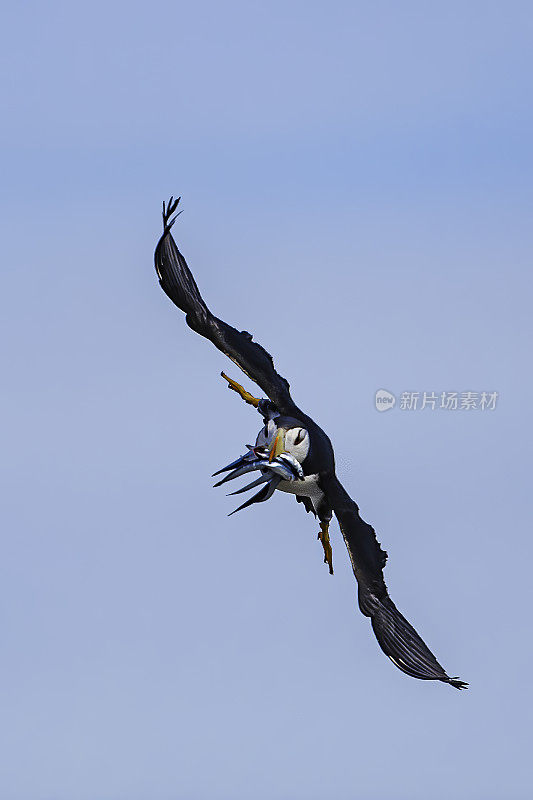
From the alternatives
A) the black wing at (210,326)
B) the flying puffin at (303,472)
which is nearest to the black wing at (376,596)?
the flying puffin at (303,472)

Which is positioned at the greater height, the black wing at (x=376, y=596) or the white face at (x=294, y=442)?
the white face at (x=294, y=442)

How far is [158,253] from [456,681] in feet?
63.3

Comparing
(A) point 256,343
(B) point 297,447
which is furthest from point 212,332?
(B) point 297,447

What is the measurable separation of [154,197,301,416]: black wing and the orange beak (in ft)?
6.39

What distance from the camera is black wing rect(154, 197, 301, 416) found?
80.8m

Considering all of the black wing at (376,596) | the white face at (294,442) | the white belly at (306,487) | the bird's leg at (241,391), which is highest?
the bird's leg at (241,391)

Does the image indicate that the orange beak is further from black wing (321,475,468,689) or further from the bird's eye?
black wing (321,475,468,689)

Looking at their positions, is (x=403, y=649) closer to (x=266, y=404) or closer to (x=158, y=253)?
(x=266, y=404)

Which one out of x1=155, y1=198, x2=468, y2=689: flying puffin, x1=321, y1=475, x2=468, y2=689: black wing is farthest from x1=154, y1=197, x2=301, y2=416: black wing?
x1=321, y1=475, x2=468, y2=689: black wing

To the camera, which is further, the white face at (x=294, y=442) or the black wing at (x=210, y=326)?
the black wing at (x=210, y=326)

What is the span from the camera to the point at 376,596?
80250mm

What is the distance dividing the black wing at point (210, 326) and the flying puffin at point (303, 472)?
36mm

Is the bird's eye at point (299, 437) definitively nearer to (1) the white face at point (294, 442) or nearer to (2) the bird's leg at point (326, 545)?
(1) the white face at point (294, 442)

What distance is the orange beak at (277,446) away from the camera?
7762 cm
